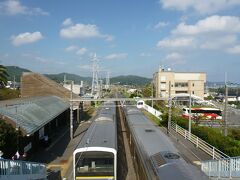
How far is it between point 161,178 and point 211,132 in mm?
19855

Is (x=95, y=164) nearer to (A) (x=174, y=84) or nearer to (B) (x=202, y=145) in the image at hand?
(B) (x=202, y=145)

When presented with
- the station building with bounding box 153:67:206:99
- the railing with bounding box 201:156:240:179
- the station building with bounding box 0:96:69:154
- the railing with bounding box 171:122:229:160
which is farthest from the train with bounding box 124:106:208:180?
the station building with bounding box 153:67:206:99

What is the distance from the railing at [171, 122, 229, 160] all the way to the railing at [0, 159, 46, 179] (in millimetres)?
10190

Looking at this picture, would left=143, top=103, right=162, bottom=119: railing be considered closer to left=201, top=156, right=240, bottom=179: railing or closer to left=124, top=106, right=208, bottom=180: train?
left=124, top=106, right=208, bottom=180: train

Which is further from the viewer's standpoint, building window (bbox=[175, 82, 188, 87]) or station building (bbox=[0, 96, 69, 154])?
building window (bbox=[175, 82, 188, 87])

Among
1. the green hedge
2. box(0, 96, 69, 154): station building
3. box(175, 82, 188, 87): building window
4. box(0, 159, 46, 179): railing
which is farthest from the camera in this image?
box(175, 82, 188, 87): building window

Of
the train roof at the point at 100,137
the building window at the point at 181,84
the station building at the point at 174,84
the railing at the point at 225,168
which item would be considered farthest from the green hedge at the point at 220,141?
the building window at the point at 181,84

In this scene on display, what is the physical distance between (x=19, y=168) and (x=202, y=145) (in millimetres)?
16274

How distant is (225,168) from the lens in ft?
50.8

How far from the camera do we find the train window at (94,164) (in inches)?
566

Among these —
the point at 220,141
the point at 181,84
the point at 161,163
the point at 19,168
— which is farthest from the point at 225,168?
the point at 181,84

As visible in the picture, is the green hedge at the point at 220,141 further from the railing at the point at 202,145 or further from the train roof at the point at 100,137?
the train roof at the point at 100,137

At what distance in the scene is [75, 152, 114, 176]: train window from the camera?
14.4 metres

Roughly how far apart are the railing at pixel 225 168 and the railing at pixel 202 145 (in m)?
3.74
